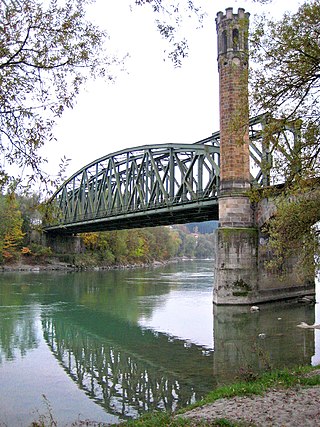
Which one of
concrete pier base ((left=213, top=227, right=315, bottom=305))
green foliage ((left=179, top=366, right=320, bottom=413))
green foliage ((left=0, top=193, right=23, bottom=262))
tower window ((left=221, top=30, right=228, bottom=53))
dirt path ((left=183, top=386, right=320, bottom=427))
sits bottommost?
green foliage ((left=179, top=366, right=320, bottom=413))

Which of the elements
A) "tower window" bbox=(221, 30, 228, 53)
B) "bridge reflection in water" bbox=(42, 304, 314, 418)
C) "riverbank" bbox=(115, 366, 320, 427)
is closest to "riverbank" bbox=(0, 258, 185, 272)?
"bridge reflection in water" bbox=(42, 304, 314, 418)

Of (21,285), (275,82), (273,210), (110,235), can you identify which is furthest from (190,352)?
(110,235)

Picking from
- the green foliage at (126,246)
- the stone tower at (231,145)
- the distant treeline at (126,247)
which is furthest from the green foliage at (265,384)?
the green foliage at (126,246)

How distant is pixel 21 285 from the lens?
154 feet

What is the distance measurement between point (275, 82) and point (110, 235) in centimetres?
8307

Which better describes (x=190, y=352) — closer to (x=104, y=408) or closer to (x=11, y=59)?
(x=104, y=408)

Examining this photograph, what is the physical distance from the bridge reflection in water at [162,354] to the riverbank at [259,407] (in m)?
1.43

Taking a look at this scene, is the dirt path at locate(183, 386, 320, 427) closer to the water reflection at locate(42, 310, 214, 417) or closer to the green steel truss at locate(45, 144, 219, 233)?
the water reflection at locate(42, 310, 214, 417)

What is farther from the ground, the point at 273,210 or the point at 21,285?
the point at 273,210

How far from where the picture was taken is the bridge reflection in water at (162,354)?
41.8 feet

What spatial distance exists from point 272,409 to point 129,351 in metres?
10.6

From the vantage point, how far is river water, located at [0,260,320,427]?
12203 mm

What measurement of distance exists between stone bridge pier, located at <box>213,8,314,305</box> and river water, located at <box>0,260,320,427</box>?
55.9 inches

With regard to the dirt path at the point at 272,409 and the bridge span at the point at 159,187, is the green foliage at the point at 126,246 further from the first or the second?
the dirt path at the point at 272,409
